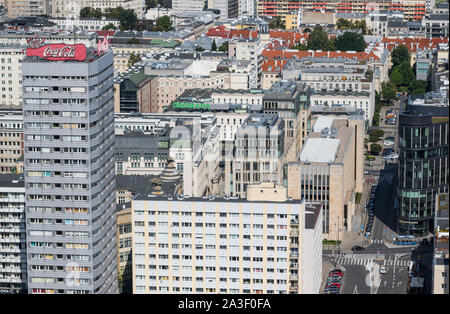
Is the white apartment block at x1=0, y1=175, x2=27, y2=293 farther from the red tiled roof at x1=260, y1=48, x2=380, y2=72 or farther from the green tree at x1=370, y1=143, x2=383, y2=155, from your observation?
the red tiled roof at x1=260, y1=48, x2=380, y2=72

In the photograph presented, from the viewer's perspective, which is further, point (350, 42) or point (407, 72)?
point (350, 42)

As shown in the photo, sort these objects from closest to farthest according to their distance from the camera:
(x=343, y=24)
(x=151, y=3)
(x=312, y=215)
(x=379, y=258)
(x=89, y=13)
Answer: (x=312, y=215) < (x=379, y=258) < (x=343, y=24) < (x=89, y=13) < (x=151, y=3)

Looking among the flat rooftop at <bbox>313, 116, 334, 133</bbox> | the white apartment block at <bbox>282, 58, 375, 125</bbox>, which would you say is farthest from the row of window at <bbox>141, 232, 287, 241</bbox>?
the white apartment block at <bbox>282, 58, 375, 125</bbox>

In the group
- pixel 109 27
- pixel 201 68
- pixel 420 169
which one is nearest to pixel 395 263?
pixel 420 169

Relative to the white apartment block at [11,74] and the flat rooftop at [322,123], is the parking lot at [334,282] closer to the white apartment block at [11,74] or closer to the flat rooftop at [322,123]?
the flat rooftop at [322,123]

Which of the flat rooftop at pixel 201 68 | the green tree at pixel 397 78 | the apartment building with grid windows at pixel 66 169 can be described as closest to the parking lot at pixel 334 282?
the apartment building with grid windows at pixel 66 169

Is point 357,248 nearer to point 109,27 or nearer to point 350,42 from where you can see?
point 350,42
